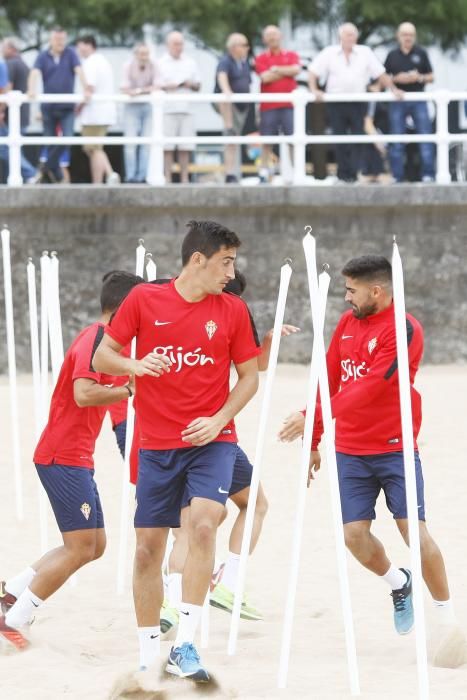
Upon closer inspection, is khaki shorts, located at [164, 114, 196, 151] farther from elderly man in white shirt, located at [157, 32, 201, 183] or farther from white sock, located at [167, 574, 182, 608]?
white sock, located at [167, 574, 182, 608]

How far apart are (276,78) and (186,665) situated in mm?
11068

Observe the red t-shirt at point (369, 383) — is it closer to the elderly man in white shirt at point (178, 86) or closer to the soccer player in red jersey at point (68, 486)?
the soccer player in red jersey at point (68, 486)

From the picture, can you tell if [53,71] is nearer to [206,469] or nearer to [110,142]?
[110,142]

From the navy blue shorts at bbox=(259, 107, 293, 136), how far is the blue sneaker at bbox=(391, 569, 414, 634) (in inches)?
389

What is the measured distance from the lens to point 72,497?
23.6ft

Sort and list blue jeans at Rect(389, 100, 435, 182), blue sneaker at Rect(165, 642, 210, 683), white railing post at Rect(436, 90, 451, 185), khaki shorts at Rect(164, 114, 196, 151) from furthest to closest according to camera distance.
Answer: khaki shorts at Rect(164, 114, 196, 151) → blue jeans at Rect(389, 100, 435, 182) → white railing post at Rect(436, 90, 451, 185) → blue sneaker at Rect(165, 642, 210, 683)

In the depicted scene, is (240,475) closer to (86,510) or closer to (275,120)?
(86,510)

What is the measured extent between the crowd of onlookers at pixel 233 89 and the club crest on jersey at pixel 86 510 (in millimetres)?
9302

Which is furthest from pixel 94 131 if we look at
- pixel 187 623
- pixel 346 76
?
pixel 187 623

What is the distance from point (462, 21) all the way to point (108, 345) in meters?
16.2

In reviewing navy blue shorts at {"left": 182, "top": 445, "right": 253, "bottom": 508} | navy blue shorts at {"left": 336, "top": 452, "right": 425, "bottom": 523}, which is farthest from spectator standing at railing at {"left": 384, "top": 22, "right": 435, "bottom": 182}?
navy blue shorts at {"left": 336, "top": 452, "right": 425, "bottom": 523}

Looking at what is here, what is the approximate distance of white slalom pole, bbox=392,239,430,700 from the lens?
5.93m

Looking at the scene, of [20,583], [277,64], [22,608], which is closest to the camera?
[22,608]

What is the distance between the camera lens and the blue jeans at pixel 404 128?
16.5 meters
